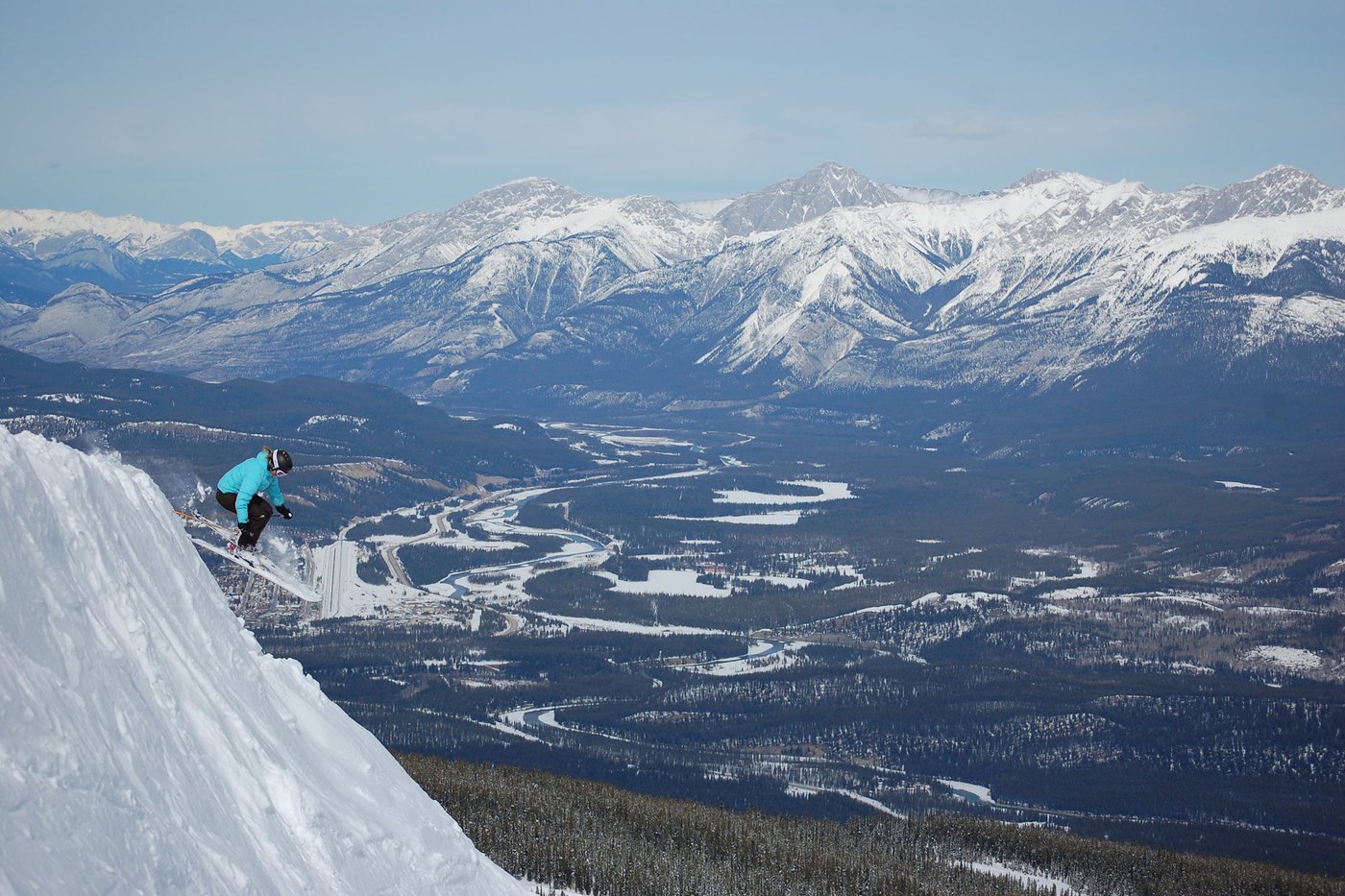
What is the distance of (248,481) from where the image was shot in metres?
28.1

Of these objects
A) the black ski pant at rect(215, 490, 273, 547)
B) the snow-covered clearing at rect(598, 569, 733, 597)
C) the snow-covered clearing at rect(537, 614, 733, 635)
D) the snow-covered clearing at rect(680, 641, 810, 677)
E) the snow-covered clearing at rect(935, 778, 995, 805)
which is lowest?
the snow-covered clearing at rect(935, 778, 995, 805)

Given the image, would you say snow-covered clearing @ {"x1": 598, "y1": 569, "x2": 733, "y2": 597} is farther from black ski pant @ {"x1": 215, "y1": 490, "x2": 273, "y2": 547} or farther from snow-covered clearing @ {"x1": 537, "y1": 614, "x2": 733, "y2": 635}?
black ski pant @ {"x1": 215, "y1": 490, "x2": 273, "y2": 547}

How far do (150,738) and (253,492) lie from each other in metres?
6.91

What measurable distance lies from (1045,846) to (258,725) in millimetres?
65334

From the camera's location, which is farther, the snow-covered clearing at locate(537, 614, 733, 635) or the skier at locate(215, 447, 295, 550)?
the snow-covered clearing at locate(537, 614, 733, 635)

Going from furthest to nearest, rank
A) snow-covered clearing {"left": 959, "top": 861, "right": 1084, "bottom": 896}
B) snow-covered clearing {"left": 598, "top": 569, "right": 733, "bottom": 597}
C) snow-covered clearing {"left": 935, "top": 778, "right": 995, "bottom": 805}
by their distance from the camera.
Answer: snow-covered clearing {"left": 598, "top": 569, "right": 733, "bottom": 597} → snow-covered clearing {"left": 935, "top": 778, "right": 995, "bottom": 805} → snow-covered clearing {"left": 959, "top": 861, "right": 1084, "bottom": 896}

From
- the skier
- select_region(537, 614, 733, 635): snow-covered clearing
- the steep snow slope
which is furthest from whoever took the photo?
select_region(537, 614, 733, 635): snow-covered clearing

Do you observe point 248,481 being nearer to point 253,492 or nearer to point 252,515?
point 253,492

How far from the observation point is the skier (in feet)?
92.0

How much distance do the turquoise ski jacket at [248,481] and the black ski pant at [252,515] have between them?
172 millimetres

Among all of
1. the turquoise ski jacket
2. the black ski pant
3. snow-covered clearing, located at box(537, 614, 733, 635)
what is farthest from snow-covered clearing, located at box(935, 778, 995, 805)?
the turquoise ski jacket

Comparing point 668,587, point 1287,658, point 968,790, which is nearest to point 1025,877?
point 968,790

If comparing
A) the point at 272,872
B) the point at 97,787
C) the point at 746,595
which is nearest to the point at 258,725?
the point at 272,872

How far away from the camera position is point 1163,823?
342ft
